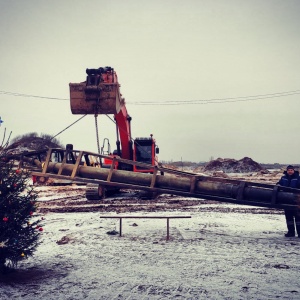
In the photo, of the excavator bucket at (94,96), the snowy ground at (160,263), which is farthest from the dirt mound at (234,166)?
the excavator bucket at (94,96)

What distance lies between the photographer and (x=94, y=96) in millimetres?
9812

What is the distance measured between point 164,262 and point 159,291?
1.47 meters

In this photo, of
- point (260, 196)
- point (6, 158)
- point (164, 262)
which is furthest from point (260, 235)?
point (6, 158)

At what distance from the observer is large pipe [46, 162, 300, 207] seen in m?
8.47

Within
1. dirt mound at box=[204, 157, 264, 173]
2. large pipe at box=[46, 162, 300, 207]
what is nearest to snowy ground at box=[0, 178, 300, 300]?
large pipe at box=[46, 162, 300, 207]

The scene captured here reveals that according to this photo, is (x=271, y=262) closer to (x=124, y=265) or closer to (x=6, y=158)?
(x=124, y=265)

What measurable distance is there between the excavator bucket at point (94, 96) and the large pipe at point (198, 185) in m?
1.93

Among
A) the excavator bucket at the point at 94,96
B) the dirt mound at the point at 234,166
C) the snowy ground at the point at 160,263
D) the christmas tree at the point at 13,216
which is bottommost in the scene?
the snowy ground at the point at 160,263

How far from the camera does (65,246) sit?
7.92 meters

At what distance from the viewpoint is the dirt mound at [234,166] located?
57475 millimetres

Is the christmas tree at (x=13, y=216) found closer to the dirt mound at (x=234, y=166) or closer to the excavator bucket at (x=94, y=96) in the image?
the excavator bucket at (x=94, y=96)

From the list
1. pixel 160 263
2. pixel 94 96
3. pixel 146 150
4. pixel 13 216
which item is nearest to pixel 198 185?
pixel 160 263

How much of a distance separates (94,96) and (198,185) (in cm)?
406

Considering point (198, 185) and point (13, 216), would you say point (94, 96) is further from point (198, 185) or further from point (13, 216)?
point (13, 216)
